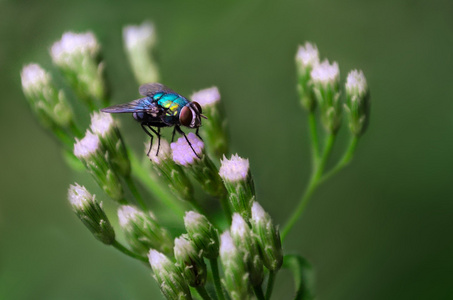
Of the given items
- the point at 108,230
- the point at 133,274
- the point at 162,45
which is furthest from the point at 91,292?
the point at 162,45

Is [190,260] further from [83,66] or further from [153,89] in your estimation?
[83,66]

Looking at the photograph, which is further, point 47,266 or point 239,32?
point 239,32

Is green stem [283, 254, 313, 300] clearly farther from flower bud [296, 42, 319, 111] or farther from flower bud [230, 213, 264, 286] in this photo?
flower bud [296, 42, 319, 111]

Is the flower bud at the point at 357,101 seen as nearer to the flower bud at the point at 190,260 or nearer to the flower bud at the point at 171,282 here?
the flower bud at the point at 190,260

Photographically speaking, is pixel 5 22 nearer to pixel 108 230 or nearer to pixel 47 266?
pixel 47 266

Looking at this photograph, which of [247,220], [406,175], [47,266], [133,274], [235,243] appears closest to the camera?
[235,243]

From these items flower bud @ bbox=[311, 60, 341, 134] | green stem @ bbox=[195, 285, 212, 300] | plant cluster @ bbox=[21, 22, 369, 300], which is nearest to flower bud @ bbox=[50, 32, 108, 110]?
plant cluster @ bbox=[21, 22, 369, 300]
